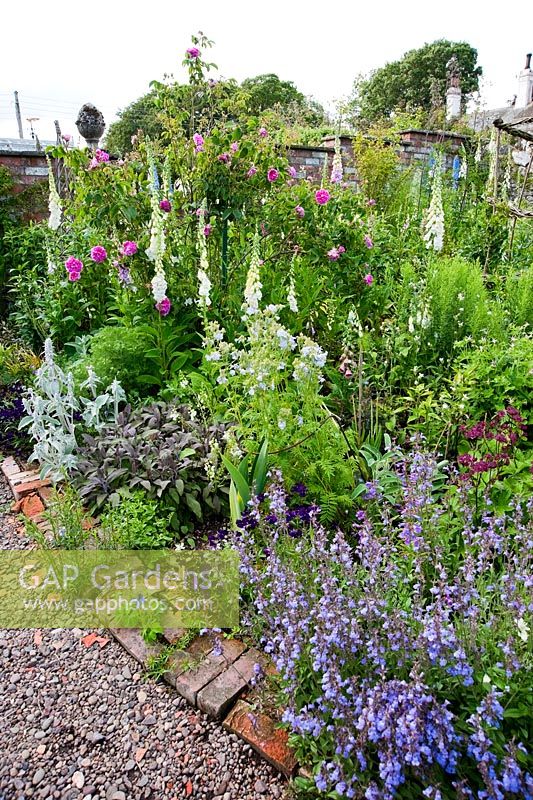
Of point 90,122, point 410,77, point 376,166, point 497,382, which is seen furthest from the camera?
point 410,77

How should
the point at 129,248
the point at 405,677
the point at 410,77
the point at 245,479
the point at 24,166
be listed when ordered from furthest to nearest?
the point at 410,77
the point at 24,166
the point at 129,248
the point at 245,479
the point at 405,677

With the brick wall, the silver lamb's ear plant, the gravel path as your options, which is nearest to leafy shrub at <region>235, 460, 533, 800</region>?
the gravel path

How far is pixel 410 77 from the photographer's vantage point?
96.3 feet

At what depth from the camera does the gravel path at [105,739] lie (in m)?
1.63

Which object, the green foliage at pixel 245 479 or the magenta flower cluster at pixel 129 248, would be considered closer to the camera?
the green foliage at pixel 245 479

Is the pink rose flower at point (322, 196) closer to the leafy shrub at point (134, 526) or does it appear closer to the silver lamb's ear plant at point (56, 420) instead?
the silver lamb's ear plant at point (56, 420)

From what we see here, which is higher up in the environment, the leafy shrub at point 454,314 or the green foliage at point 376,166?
the green foliage at point 376,166

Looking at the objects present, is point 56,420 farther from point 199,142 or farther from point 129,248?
point 199,142

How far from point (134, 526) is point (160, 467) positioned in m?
0.36

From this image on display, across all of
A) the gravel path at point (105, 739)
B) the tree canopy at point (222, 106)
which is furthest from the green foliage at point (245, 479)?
the tree canopy at point (222, 106)

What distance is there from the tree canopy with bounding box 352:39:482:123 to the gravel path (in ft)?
102

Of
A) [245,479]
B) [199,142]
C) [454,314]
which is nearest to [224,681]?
[245,479]

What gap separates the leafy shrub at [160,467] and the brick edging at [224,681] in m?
0.61

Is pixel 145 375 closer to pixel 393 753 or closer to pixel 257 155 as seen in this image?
pixel 257 155
